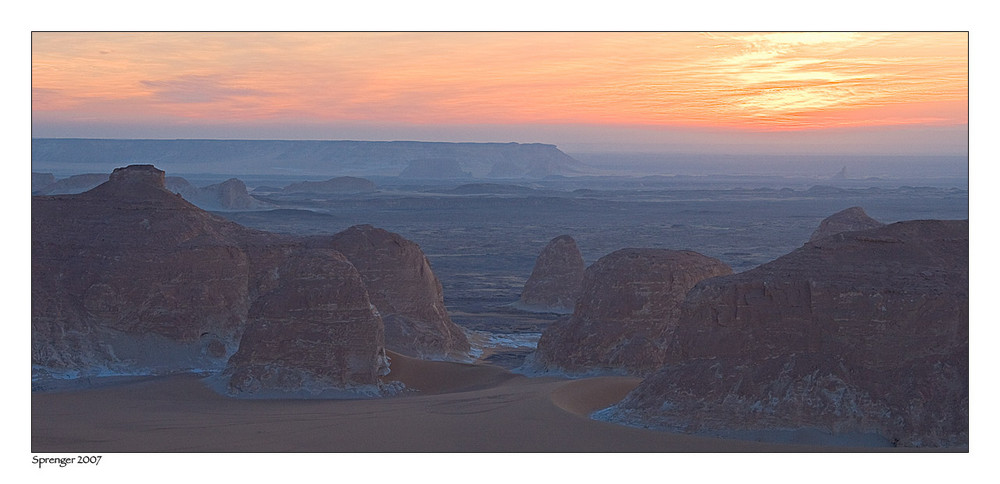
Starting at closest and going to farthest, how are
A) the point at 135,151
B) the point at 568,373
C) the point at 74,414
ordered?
the point at 74,414, the point at 568,373, the point at 135,151

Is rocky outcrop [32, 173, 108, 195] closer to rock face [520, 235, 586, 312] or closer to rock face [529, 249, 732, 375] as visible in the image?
rock face [520, 235, 586, 312]

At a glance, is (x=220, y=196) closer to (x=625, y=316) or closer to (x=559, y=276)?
(x=559, y=276)

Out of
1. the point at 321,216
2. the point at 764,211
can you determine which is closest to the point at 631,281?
the point at 321,216

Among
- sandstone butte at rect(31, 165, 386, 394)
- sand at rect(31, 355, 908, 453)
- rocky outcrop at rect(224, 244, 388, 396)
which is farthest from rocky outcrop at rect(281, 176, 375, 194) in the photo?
sand at rect(31, 355, 908, 453)

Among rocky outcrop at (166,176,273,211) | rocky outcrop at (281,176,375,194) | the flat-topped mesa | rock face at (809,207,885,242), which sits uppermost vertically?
rocky outcrop at (281,176,375,194)

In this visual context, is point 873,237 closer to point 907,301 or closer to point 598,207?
point 907,301
